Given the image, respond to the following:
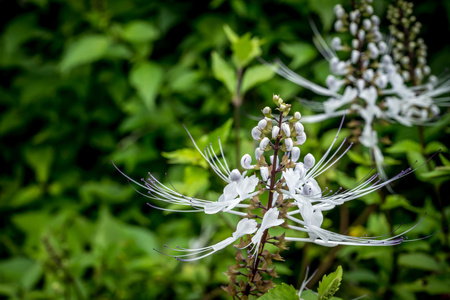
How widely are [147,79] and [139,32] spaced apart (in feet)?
0.90

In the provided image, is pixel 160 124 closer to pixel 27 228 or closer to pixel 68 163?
pixel 68 163

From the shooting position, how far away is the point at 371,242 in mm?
824

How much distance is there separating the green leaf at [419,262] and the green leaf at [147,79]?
1459 mm

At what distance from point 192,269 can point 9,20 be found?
2222 mm

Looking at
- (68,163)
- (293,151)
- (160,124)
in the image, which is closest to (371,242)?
(293,151)

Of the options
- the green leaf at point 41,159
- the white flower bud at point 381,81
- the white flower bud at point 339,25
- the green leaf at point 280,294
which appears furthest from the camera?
the green leaf at point 41,159

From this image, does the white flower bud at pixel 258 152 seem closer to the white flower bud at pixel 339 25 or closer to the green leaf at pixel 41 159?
the white flower bud at pixel 339 25

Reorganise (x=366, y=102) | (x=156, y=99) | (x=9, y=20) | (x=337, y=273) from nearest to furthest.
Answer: (x=337, y=273)
(x=366, y=102)
(x=156, y=99)
(x=9, y=20)

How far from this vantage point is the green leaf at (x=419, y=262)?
140 centimetres

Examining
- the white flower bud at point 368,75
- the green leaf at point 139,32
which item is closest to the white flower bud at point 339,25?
the white flower bud at point 368,75

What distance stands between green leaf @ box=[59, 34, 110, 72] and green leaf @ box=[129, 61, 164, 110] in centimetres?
22

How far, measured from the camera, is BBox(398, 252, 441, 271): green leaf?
4.60 ft

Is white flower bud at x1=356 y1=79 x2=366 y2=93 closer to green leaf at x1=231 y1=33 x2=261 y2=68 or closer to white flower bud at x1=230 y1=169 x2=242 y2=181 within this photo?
green leaf at x1=231 y1=33 x2=261 y2=68

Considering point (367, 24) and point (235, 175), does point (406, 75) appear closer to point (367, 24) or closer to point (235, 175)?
point (367, 24)
